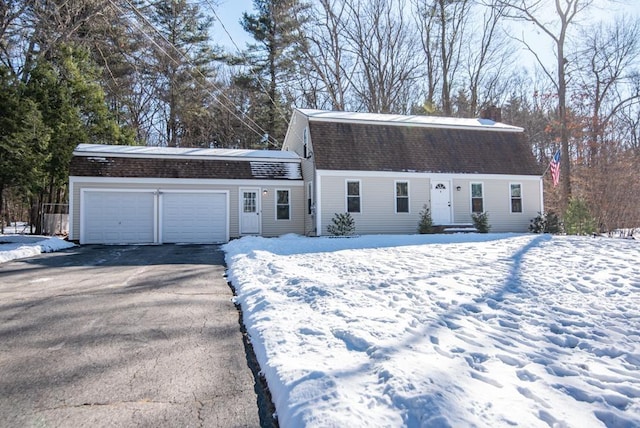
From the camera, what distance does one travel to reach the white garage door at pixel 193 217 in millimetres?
15453

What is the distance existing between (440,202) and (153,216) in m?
11.5

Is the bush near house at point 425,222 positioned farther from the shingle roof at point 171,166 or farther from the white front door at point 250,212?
the white front door at point 250,212

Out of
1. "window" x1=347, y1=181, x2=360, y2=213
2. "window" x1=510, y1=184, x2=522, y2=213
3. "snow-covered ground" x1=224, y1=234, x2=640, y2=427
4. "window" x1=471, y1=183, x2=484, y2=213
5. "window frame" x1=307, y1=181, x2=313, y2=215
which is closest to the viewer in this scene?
"snow-covered ground" x1=224, y1=234, x2=640, y2=427

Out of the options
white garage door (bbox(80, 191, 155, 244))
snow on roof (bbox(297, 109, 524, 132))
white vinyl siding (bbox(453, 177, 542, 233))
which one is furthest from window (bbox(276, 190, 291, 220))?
white vinyl siding (bbox(453, 177, 542, 233))

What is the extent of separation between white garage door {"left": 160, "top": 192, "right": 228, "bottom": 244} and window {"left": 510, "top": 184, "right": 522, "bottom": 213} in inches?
487

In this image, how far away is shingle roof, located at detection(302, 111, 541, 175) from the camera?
15961mm

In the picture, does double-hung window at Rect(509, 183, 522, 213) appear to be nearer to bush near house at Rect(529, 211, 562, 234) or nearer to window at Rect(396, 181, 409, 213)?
bush near house at Rect(529, 211, 562, 234)

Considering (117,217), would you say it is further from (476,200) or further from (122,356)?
(476,200)

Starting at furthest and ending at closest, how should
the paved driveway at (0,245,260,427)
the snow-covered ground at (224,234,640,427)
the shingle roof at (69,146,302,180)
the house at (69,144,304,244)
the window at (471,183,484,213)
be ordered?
the window at (471,183,484,213)
the shingle roof at (69,146,302,180)
the house at (69,144,304,244)
the paved driveway at (0,245,260,427)
the snow-covered ground at (224,234,640,427)

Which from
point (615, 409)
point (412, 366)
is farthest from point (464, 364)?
point (615, 409)

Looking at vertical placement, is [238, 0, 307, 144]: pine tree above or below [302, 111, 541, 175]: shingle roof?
above

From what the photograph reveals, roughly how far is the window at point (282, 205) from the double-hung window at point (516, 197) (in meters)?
9.79

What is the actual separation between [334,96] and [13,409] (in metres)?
26.7

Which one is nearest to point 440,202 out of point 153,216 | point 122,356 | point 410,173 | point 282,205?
point 410,173
